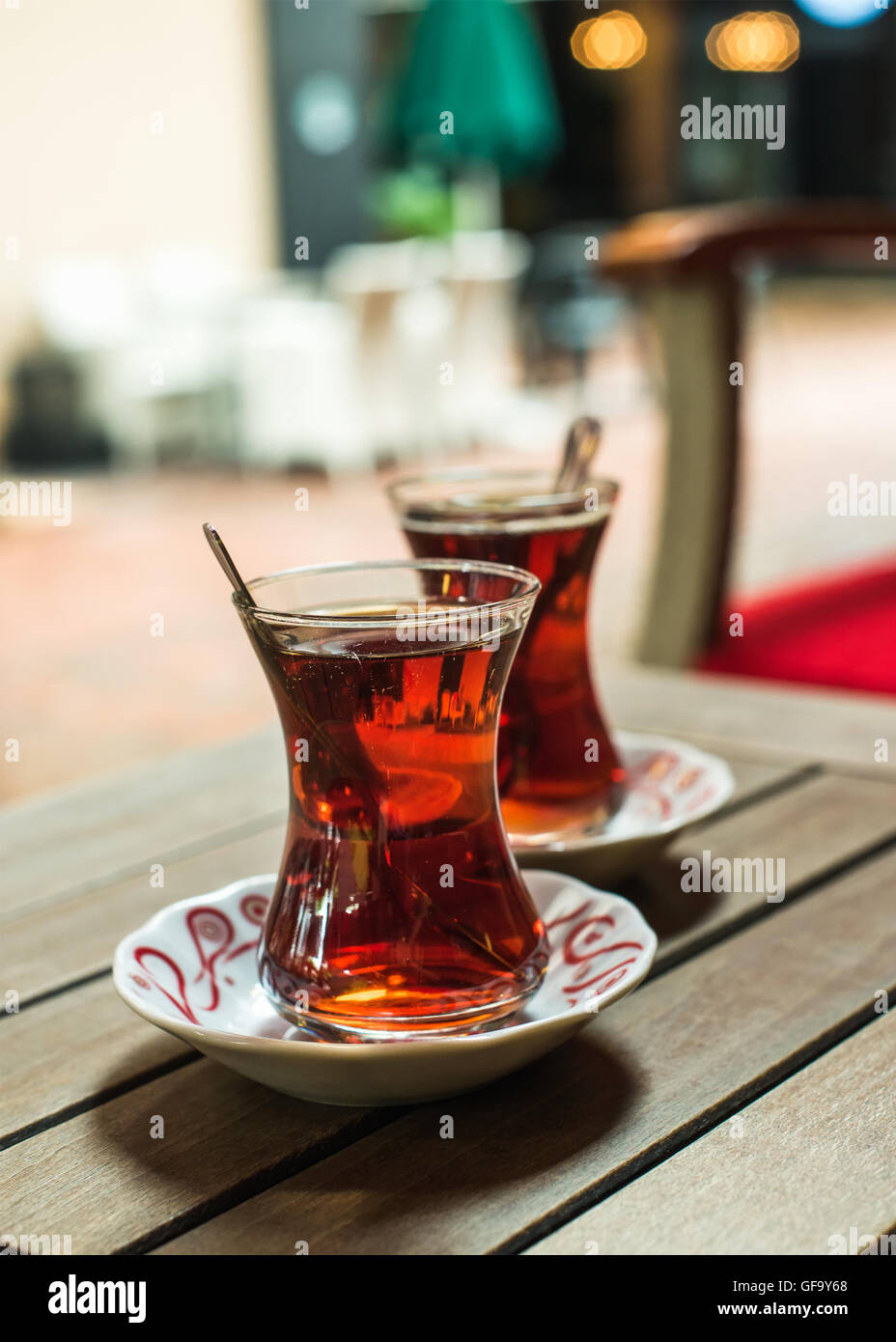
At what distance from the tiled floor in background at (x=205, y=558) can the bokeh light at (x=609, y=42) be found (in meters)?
5.01

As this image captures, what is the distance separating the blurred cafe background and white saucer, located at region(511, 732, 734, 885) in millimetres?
671

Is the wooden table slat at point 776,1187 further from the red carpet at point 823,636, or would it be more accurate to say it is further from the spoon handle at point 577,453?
the red carpet at point 823,636

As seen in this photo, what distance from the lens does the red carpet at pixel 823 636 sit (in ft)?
4.49

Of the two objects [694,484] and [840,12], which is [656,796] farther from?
[840,12]

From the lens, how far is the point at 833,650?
4.63 ft

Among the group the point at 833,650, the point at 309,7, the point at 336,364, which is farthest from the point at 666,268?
the point at 309,7

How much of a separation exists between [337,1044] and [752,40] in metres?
11.4

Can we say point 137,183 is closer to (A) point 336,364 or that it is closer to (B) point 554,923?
(A) point 336,364

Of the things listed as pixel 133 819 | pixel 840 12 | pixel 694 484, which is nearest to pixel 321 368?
pixel 694 484

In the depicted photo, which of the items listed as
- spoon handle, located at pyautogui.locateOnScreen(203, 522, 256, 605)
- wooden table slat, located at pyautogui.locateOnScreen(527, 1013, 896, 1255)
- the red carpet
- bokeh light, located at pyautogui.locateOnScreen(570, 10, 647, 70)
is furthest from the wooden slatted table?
bokeh light, located at pyautogui.locateOnScreen(570, 10, 647, 70)

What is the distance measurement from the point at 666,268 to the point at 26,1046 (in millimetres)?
1078

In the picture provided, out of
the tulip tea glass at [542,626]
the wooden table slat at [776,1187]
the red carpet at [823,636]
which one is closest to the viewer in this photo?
the wooden table slat at [776,1187]

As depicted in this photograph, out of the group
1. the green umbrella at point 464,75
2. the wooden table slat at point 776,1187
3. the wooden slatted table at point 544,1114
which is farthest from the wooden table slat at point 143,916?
the green umbrella at point 464,75

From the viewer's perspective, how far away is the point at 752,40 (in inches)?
417
